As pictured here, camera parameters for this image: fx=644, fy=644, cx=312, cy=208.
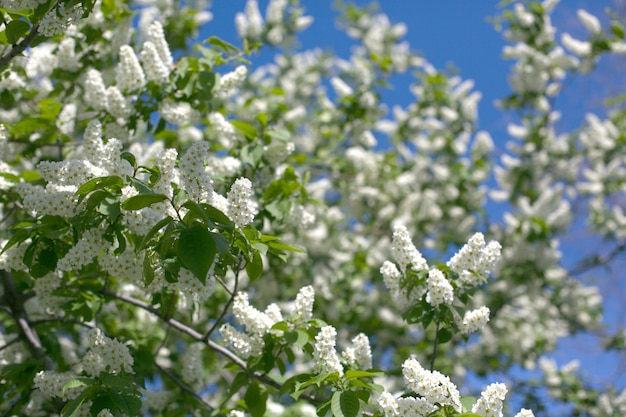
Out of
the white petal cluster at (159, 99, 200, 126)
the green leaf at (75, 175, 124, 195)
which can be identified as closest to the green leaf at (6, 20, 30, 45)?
the green leaf at (75, 175, 124, 195)

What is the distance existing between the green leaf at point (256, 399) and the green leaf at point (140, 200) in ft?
4.11

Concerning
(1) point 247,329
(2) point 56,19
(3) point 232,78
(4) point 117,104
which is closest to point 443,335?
(1) point 247,329

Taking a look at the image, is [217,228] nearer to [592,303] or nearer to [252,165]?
[252,165]

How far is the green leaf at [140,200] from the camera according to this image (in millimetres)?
2236

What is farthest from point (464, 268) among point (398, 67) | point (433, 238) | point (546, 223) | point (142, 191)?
point (398, 67)

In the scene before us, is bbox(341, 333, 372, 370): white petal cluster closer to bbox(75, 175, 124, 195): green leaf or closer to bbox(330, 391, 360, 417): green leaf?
bbox(330, 391, 360, 417): green leaf

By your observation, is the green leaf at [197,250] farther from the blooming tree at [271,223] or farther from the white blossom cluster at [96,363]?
the white blossom cluster at [96,363]

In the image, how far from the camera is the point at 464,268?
10.4ft

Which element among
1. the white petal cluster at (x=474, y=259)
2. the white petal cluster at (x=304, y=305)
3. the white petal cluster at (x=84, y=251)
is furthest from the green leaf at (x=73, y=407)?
the white petal cluster at (x=474, y=259)

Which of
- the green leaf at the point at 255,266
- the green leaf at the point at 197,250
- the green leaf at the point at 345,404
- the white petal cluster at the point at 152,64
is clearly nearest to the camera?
the green leaf at the point at 197,250

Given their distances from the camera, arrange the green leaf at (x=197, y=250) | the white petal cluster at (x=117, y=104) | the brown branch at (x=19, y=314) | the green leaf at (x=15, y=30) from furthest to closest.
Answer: the white petal cluster at (x=117, y=104), the brown branch at (x=19, y=314), the green leaf at (x=15, y=30), the green leaf at (x=197, y=250)

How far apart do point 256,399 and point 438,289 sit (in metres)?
1.02

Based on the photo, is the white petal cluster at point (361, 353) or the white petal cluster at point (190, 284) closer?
the white petal cluster at point (190, 284)

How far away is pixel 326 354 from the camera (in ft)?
9.19
